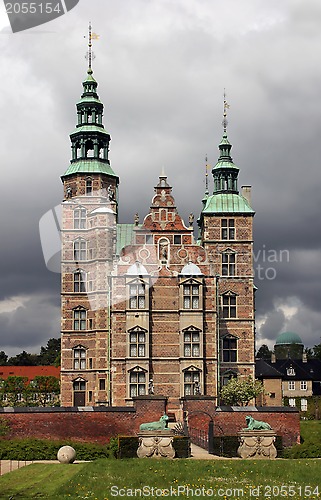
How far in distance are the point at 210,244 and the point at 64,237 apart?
1141 cm

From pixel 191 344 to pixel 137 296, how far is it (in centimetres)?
529

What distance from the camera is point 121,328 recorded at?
61031 mm

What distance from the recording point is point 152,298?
61.7 metres

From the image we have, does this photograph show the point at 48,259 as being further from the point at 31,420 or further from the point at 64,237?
the point at 31,420

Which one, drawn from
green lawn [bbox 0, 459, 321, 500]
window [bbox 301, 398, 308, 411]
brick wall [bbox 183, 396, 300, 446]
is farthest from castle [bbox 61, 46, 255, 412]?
window [bbox 301, 398, 308, 411]

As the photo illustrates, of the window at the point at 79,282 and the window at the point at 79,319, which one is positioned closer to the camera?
the window at the point at 79,319

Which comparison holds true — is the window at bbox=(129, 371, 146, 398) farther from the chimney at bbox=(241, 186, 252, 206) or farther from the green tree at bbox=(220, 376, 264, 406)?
the chimney at bbox=(241, 186, 252, 206)

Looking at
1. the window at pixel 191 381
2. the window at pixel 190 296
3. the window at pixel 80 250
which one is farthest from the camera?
the window at pixel 80 250

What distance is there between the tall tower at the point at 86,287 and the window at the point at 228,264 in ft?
28.6

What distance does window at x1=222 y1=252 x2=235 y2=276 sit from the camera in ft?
213

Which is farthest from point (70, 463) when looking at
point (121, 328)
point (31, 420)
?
point (121, 328)

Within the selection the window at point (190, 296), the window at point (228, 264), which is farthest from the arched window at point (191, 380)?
the window at point (228, 264)

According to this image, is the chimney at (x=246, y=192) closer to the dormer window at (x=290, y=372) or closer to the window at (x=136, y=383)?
the window at (x=136, y=383)

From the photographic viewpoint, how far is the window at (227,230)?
65.7 m
